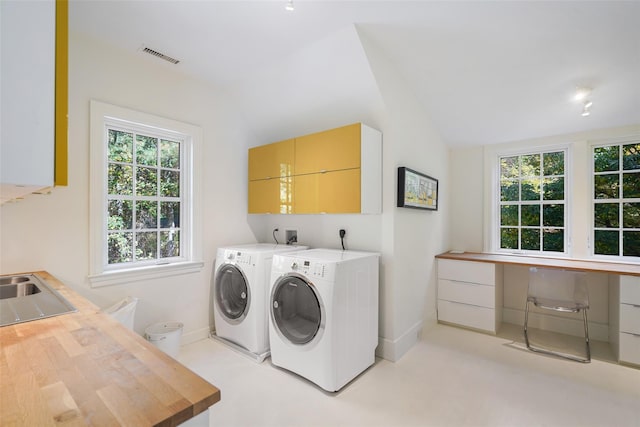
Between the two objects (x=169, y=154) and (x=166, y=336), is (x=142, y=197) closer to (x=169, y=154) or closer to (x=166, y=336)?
(x=169, y=154)

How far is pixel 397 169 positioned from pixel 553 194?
6.95 ft

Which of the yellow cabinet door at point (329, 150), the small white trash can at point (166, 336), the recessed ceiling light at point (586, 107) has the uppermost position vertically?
the recessed ceiling light at point (586, 107)

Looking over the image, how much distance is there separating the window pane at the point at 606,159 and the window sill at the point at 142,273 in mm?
4234

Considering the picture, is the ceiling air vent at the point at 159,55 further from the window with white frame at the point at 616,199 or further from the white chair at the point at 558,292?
the window with white frame at the point at 616,199

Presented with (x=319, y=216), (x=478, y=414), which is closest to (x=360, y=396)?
(x=478, y=414)

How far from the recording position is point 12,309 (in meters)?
1.33

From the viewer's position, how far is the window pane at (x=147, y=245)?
264cm

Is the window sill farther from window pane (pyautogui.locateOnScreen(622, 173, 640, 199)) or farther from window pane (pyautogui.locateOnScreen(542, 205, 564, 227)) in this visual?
window pane (pyautogui.locateOnScreen(622, 173, 640, 199))

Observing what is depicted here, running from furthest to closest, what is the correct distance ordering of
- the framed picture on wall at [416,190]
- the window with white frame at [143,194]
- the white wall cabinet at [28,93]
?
the framed picture on wall at [416,190] < the window with white frame at [143,194] < the white wall cabinet at [28,93]

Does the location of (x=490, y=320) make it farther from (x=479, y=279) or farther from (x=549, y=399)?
(x=549, y=399)

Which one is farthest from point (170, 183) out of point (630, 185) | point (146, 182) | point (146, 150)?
point (630, 185)

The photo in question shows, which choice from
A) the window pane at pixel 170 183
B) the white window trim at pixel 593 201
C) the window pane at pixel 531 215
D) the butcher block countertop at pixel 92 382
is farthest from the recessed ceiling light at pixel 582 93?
the window pane at pixel 170 183

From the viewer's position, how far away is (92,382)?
758 mm

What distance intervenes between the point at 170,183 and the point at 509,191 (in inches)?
152
